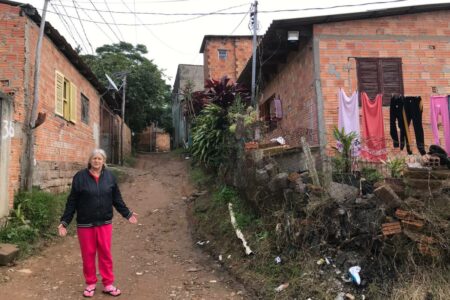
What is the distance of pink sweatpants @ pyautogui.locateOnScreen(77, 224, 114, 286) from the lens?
15.9 feet

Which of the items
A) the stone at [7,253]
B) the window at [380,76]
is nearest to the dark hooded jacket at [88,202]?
the stone at [7,253]

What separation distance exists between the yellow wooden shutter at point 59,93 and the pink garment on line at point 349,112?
6.66 meters

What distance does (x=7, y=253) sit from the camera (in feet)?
19.3

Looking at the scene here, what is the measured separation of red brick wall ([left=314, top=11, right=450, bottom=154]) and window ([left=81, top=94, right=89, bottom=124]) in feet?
24.8

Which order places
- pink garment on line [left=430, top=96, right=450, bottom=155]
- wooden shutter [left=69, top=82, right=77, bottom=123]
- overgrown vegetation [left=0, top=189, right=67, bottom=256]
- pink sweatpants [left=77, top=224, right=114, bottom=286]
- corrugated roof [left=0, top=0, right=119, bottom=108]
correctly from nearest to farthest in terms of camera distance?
pink sweatpants [left=77, top=224, right=114, bottom=286], overgrown vegetation [left=0, top=189, right=67, bottom=256], pink garment on line [left=430, top=96, right=450, bottom=155], corrugated roof [left=0, top=0, right=119, bottom=108], wooden shutter [left=69, top=82, right=77, bottom=123]

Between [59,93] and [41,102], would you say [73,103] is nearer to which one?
[59,93]

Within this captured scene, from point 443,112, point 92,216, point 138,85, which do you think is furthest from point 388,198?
point 138,85

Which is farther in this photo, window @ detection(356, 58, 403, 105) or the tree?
the tree

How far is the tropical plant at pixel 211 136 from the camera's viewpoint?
421 inches

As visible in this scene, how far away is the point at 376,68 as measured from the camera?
9.27 meters

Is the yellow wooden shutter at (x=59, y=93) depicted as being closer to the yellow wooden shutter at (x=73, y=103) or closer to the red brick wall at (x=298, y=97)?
the yellow wooden shutter at (x=73, y=103)

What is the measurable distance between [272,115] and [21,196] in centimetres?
792

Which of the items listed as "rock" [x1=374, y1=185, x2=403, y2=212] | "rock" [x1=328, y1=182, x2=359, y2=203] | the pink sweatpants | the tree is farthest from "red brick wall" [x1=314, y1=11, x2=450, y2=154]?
the tree

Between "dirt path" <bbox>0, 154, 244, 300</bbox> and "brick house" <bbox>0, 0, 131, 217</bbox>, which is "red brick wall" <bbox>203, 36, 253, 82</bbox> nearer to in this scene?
"brick house" <bbox>0, 0, 131, 217</bbox>
